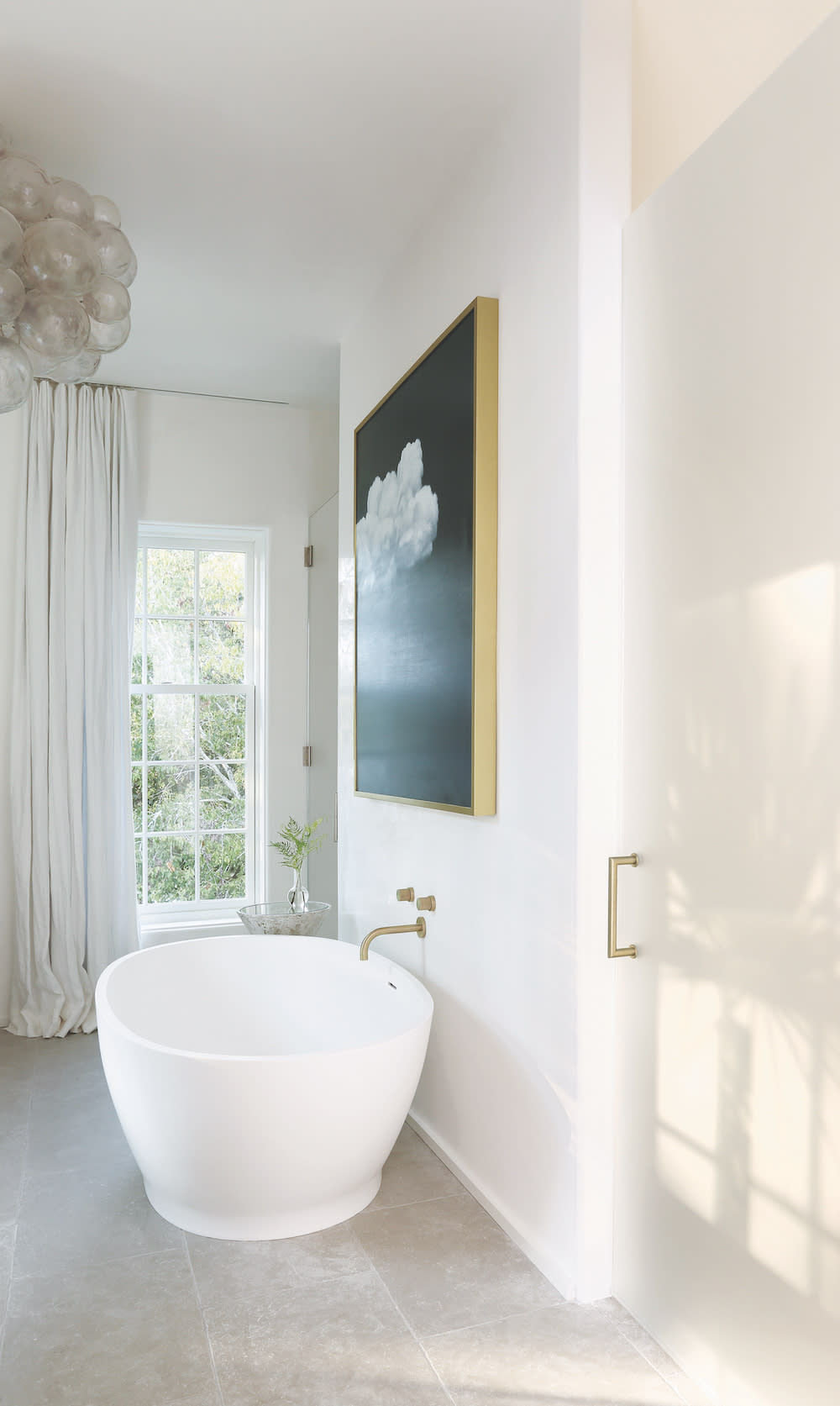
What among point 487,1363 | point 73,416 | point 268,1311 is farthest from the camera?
point 73,416

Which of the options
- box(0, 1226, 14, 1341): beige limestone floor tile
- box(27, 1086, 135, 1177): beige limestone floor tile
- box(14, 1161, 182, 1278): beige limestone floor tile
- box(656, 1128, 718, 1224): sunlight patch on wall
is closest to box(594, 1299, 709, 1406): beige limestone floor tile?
box(656, 1128, 718, 1224): sunlight patch on wall

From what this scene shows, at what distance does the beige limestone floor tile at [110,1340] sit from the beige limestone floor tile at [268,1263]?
4 centimetres

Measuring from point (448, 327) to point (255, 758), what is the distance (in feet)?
7.77

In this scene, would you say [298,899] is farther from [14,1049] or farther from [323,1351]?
[323,1351]

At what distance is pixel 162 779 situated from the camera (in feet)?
13.8

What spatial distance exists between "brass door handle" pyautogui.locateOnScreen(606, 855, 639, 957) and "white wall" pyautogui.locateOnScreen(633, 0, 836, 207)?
1.43 metres

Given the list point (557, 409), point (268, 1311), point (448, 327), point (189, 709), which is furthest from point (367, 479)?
point (268, 1311)

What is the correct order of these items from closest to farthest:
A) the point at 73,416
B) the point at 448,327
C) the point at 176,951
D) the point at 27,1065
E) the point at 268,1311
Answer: the point at 268,1311 → the point at 448,327 → the point at 176,951 → the point at 27,1065 → the point at 73,416

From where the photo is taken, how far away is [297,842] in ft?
11.8

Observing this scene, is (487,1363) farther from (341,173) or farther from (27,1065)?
(341,173)

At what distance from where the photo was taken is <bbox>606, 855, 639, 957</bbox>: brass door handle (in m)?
1.86

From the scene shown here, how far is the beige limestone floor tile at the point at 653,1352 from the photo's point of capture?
5.34ft

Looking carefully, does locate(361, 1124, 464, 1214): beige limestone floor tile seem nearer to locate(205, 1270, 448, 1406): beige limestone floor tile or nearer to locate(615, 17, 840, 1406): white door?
locate(205, 1270, 448, 1406): beige limestone floor tile

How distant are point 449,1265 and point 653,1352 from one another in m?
0.47
